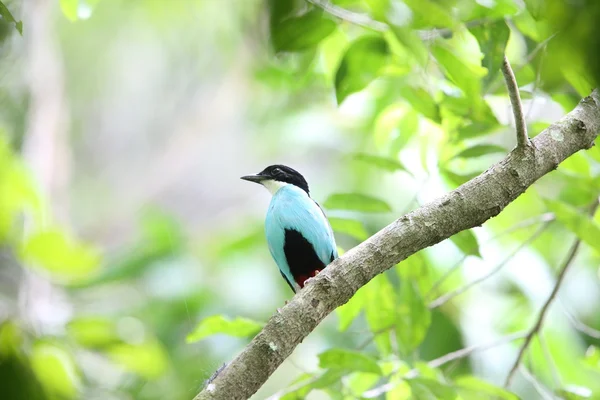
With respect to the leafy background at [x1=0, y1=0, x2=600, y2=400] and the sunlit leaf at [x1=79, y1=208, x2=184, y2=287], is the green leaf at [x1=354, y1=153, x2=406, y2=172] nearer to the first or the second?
the leafy background at [x1=0, y1=0, x2=600, y2=400]

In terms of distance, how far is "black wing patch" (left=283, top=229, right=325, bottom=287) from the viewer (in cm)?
362

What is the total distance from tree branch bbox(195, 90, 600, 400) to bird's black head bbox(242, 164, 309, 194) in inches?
80.4

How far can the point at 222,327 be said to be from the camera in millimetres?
2773

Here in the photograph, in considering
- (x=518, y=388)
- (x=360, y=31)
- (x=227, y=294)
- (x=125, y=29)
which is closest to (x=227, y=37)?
(x=125, y=29)

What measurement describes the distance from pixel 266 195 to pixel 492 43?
7873mm

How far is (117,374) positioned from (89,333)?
2204 mm

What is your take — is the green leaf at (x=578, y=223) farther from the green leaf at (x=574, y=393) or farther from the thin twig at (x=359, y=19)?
the thin twig at (x=359, y=19)

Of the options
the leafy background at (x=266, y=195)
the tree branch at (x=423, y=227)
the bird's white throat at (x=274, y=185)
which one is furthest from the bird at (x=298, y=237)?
the tree branch at (x=423, y=227)

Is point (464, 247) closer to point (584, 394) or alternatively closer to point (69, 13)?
point (584, 394)

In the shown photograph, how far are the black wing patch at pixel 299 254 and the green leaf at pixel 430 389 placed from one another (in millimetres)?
1211

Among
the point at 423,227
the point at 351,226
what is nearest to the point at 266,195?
the point at 351,226

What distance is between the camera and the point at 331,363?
8.43 feet

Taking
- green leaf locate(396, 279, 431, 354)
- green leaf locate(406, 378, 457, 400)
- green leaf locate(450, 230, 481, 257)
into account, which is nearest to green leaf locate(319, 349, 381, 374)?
green leaf locate(406, 378, 457, 400)

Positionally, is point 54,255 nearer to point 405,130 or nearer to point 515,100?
point 515,100
